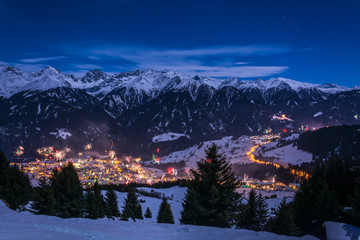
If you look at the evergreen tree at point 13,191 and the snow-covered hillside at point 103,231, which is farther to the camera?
the evergreen tree at point 13,191

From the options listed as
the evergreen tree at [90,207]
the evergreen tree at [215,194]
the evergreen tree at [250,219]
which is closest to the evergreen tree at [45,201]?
the evergreen tree at [90,207]

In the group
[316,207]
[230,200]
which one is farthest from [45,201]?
[316,207]

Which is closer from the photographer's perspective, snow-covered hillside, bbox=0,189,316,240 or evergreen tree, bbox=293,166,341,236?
snow-covered hillside, bbox=0,189,316,240

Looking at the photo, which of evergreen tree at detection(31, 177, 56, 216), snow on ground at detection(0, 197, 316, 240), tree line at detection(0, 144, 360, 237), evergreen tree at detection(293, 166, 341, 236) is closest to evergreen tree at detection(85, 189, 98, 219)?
tree line at detection(0, 144, 360, 237)

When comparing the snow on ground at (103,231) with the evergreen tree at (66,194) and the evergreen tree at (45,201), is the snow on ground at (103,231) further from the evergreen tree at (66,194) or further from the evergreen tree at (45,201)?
the evergreen tree at (66,194)

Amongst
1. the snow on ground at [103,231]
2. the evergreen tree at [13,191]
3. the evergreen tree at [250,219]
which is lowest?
the evergreen tree at [250,219]

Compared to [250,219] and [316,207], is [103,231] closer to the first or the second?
[316,207]

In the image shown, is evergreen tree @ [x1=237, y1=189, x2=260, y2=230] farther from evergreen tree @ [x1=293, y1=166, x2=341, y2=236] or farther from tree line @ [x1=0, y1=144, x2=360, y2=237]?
evergreen tree @ [x1=293, y1=166, x2=341, y2=236]

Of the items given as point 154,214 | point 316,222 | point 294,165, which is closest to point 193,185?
point 316,222

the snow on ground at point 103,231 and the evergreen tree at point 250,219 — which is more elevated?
the snow on ground at point 103,231
